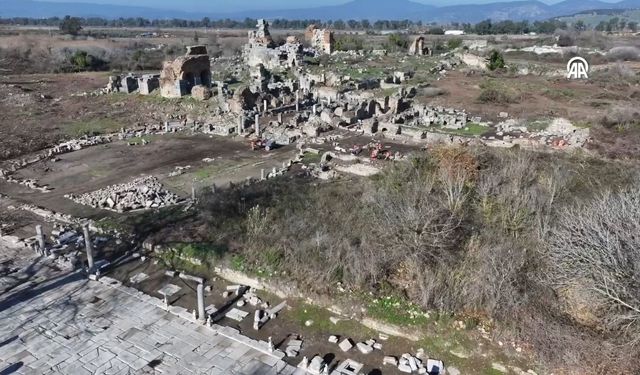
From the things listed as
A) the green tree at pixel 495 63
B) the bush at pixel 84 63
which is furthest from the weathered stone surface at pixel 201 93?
the green tree at pixel 495 63

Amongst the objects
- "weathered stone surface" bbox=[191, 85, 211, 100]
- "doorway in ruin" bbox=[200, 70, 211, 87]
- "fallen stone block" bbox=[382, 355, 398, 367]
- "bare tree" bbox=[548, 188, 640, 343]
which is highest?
"doorway in ruin" bbox=[200, 70, 211, 87]

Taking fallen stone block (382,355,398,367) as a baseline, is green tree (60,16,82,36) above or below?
above

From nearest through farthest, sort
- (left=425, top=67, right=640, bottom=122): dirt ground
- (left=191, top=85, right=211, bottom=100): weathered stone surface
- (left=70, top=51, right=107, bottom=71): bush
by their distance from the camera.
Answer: (left=425, top=67, right=640, bottom=122): dirt ground
(left=191, top=85, right=211, bottom=100): weathered stone surface
(left=70, top=51, right=107, bottom=71): bush

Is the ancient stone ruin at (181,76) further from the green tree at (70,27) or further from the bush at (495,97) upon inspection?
the green tree at (70,27)

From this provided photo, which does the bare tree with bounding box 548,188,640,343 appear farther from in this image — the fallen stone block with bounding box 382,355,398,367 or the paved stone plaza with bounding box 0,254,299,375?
the paved stone plaza with bounding box 0,254,299,375

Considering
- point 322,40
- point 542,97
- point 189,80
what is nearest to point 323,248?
point 189,80

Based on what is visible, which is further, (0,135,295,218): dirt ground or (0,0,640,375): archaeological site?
(0,135,295,218): dirt ground

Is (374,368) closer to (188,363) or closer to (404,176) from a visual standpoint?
(188,363)

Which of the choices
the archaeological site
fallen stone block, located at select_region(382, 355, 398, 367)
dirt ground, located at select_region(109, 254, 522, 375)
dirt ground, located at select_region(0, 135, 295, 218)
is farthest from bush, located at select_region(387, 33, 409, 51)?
fallen stone block, located at select_region(382, 355, 398, 367)
